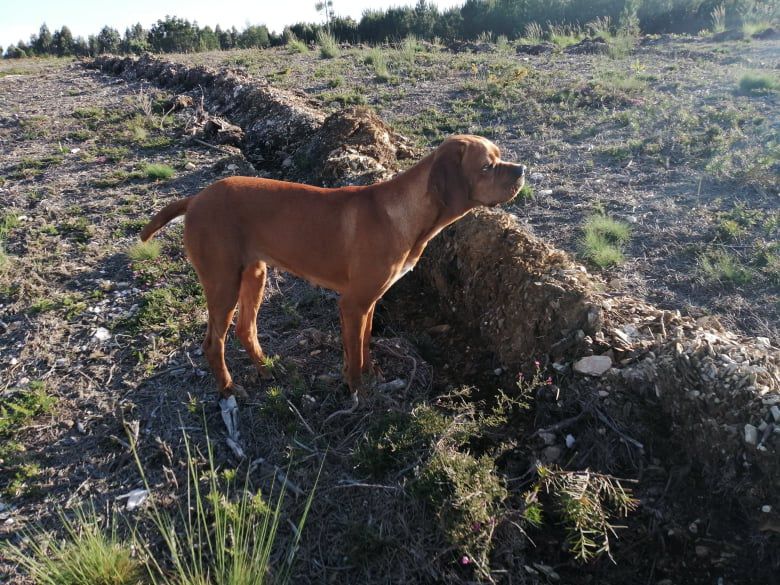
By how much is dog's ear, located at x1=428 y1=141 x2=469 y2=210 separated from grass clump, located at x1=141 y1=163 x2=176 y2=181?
17.3ft

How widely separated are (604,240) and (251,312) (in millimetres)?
3265

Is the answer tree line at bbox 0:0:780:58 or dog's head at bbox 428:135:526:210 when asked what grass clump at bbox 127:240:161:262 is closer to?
dog's head at bbox 428:135:526:210

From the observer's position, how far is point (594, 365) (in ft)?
10.5

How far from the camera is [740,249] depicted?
196 inches

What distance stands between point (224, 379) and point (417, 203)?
1.75m

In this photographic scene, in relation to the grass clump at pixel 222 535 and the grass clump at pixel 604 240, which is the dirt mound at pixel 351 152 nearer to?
the grass clump at pixel 604 240

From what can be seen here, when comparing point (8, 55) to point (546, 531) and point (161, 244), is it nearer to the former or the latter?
point (161, 244)

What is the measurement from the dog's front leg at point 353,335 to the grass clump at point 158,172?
4974 mm

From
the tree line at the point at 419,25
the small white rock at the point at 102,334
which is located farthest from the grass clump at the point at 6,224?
the tree line at the point at 419,25

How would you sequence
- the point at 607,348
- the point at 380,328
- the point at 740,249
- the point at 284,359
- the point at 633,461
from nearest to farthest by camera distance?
the point at 633,461, the point at 607,348, the point at 284,359, the point at 380,328, the point at 740,249

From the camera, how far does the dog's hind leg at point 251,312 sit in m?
3.83

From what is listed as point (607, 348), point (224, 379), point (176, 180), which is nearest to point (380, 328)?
point (224, 379)

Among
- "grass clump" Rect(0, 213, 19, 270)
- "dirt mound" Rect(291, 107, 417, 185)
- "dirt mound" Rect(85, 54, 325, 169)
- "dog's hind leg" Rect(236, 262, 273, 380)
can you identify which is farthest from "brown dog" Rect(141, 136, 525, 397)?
"dirt mound" Rect(85, 54, 325, 169)

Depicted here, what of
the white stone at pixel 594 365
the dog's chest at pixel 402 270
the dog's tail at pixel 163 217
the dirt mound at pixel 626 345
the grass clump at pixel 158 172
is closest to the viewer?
the dirt mound at pixel 626 345
